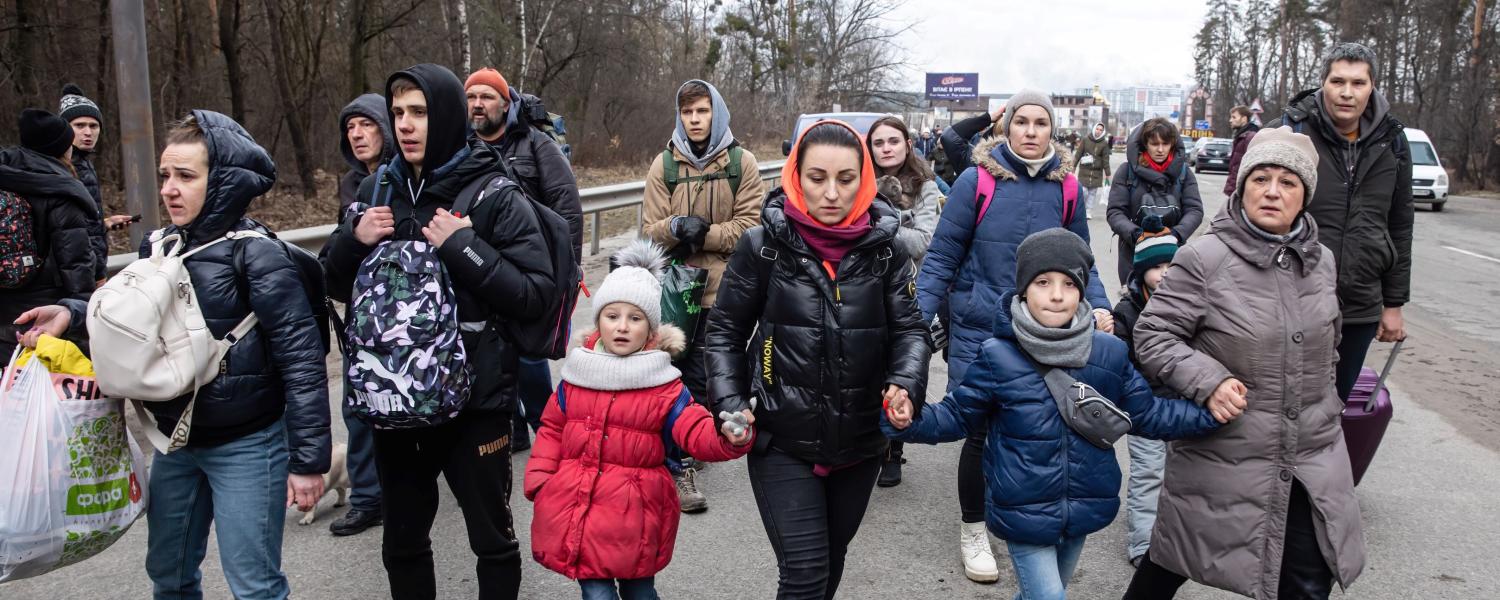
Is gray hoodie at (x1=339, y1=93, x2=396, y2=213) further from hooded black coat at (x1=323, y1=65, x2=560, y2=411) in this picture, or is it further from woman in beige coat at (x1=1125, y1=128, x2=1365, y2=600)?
woman in beige coat at (x1=1125, y1=128, x2=1365, y2=600)

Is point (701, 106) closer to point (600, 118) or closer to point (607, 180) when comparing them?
point (607, 180)

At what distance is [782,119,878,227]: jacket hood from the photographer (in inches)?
118

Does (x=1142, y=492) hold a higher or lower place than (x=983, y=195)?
lower

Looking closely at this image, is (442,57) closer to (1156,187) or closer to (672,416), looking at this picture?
(1156,187)

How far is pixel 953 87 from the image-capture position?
81.9m

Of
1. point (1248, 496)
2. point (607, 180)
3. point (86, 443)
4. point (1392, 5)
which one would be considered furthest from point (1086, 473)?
point (1392, 5)

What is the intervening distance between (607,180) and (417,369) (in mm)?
22149

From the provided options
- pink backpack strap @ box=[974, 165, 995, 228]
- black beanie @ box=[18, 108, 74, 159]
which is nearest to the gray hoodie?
black beanie @ box=[18, 108, 74, 159]

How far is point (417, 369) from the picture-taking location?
9.11 feet

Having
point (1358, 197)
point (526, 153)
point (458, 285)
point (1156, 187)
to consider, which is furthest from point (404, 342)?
point (1156, 187)

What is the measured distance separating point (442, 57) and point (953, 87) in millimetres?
64809

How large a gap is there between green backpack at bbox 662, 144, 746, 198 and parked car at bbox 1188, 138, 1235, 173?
128ft

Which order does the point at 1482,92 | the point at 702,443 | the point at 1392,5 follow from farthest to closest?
the point at 1392,5, the point at 1482,92, the point at 702,443

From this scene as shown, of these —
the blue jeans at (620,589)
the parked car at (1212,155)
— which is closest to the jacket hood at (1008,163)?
the blue jeans at (620,589)
